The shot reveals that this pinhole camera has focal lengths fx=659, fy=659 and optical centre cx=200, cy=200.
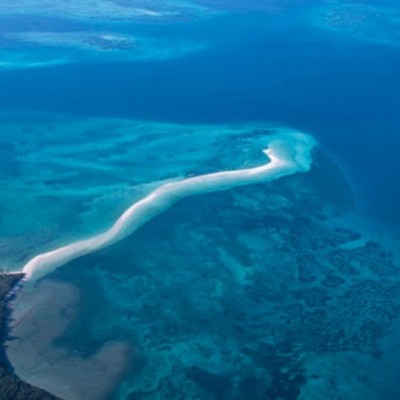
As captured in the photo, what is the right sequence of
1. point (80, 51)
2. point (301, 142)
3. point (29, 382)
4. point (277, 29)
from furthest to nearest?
point (277, 29) → point (80, 51) → point (301, 142) → point (29, 382)

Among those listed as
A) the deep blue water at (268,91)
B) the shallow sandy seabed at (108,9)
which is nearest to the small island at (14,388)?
the deep blue water at (268,91)

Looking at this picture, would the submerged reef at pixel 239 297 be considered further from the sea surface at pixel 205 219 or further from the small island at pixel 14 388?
the small island at pixel 14 388

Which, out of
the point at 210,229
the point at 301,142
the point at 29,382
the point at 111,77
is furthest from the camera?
the point at 111,77

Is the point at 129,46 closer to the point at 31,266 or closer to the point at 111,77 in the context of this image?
the point at 111,77

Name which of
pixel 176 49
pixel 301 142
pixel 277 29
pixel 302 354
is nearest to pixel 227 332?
pixel 302 354

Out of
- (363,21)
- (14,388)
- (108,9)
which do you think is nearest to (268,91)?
(363,21)

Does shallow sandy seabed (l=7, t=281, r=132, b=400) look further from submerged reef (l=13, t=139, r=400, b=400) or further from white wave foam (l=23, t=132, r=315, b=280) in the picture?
white wave foam (l=23, t=132, r=315, b=280)
